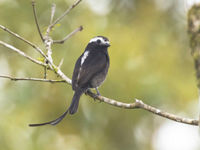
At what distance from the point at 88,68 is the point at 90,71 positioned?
6cm

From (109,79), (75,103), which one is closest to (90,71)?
(75,103)

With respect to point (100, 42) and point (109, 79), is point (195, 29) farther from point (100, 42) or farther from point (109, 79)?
point (109, 79)

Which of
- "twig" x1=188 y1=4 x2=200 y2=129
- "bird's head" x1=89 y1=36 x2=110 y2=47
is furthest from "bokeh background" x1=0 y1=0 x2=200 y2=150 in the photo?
"twig" x1=188 y1=4 x2=200 y2=129

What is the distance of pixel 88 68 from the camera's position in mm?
5492

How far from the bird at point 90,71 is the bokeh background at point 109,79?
431cm

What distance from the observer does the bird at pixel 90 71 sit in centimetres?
524

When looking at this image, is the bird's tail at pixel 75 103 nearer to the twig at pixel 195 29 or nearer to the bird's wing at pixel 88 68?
the bird's wing at pixel 88 68

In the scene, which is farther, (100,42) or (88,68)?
(100,42)

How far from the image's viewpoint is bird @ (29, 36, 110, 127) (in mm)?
5238

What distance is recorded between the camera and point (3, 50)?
1130 centimetres

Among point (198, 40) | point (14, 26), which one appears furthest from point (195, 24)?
point (14, 26)

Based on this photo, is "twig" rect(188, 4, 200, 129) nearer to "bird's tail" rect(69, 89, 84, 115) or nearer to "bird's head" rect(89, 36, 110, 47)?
"bird's tail" rect(69, 89, 84, 115)

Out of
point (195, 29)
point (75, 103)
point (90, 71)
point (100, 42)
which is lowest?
point (75, 103)

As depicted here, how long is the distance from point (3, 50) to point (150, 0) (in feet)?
17.1
